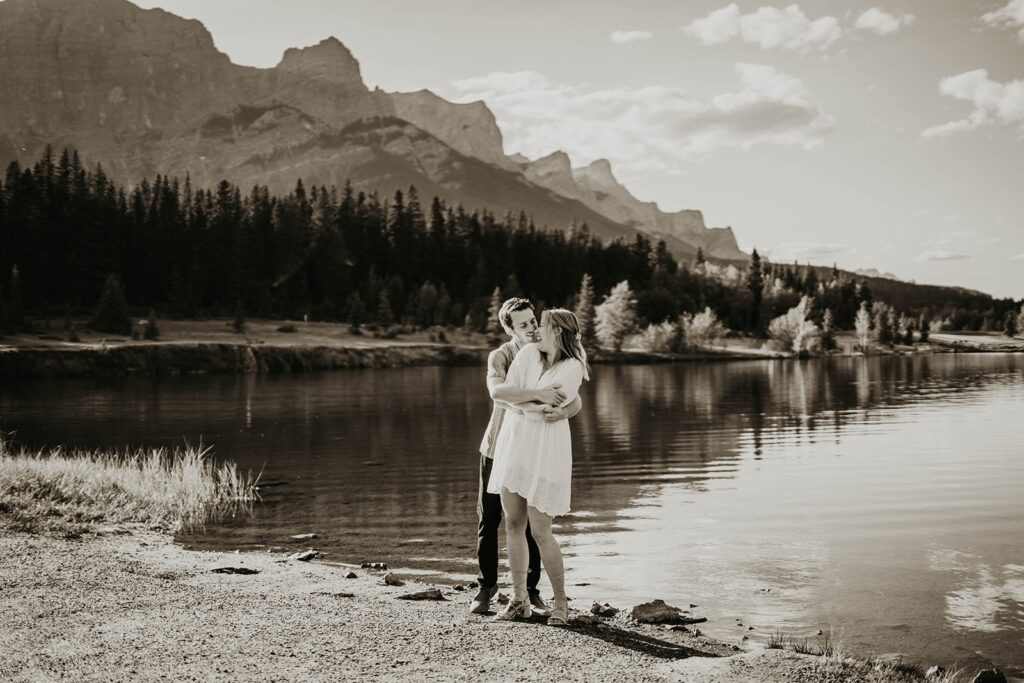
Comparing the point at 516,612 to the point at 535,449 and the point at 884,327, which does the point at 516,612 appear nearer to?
the point at 535,449

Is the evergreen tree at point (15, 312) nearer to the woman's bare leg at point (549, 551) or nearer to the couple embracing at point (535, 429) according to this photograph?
the couple embracing at point (535, 429)

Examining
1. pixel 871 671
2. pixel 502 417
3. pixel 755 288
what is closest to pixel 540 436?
pixel 502 417

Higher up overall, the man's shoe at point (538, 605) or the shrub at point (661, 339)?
the shrub at point (661, 339)

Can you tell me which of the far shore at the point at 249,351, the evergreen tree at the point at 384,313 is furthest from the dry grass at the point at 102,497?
the evergreen tree at the point at 384,313

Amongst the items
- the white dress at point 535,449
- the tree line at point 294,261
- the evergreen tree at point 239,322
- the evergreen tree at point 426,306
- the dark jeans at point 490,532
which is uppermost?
the tree line at point 294,261

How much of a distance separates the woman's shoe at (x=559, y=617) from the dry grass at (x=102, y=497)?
349 inches

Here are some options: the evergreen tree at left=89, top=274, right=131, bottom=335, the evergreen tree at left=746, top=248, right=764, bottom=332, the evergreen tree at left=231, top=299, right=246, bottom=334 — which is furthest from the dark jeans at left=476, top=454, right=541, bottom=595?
the evergreen tree at left=746, top=248, right=764, bottom=332

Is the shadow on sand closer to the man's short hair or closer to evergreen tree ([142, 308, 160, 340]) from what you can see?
the man's short hair

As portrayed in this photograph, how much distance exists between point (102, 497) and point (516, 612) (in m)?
12.2

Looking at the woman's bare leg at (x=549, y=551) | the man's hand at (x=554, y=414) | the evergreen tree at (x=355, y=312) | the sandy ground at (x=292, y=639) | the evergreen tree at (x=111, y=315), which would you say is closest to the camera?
the sandy ground at (x=292, y=639)

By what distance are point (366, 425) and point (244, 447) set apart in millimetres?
8584

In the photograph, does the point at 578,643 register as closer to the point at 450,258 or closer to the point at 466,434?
the point at 466,434

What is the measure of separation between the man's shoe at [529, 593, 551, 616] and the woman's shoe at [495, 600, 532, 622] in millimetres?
255

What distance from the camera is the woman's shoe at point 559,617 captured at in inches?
348
